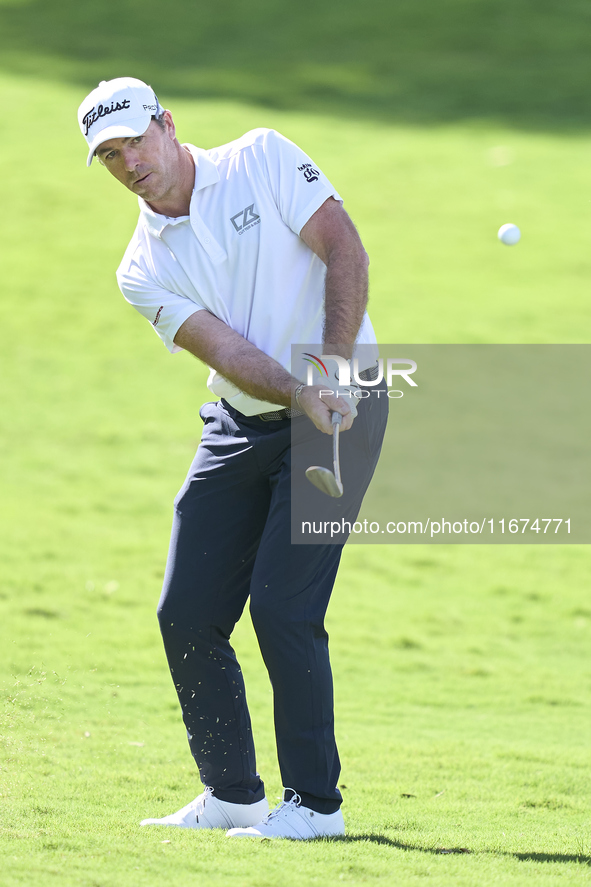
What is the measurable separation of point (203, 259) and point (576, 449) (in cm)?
829

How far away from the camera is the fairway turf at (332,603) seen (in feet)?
11.3

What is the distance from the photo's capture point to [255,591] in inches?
132

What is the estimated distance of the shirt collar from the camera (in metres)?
3.61

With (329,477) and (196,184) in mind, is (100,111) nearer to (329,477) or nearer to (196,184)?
(196,184)

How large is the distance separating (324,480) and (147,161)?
3.91 ft

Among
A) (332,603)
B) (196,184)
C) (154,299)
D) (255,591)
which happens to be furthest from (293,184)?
(332,603)

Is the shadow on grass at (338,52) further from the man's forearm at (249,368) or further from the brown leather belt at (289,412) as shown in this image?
the man's forearm at (249,368)

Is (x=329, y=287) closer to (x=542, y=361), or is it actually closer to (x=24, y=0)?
(x=542, y=361)

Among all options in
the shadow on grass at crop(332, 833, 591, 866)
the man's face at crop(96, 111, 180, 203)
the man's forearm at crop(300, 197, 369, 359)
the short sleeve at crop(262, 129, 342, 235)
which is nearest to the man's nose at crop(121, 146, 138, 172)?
the man's face at crop(96, 111, 180, 203)

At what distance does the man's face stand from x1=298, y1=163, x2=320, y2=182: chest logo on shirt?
41 cm

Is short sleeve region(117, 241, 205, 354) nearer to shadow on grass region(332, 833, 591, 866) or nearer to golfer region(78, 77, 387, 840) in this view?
golfer region(78, 77, 387, 840)

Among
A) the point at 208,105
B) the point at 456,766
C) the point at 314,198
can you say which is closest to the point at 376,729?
the point at 456,766

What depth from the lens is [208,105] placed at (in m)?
22.2

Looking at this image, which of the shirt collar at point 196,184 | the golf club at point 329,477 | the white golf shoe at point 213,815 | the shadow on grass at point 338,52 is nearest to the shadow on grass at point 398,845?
the white golf shoe at point 213,815
